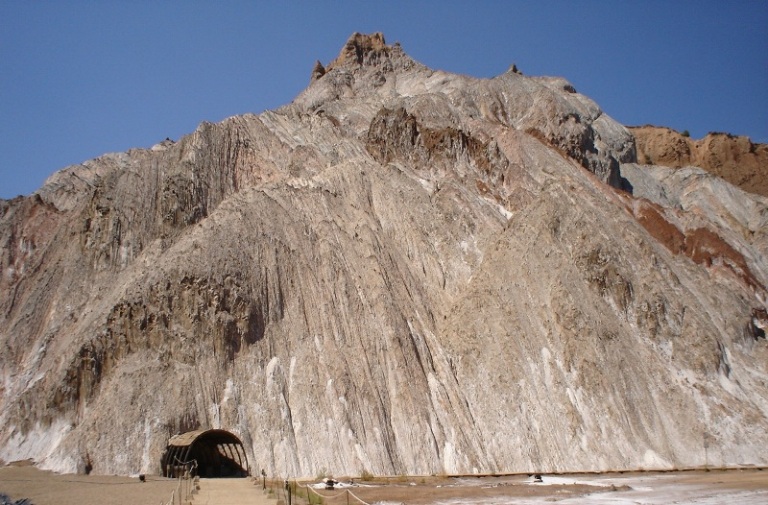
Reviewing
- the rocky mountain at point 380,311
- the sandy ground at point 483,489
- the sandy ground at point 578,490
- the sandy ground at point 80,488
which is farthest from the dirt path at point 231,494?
the rocky mountain at point 380,311

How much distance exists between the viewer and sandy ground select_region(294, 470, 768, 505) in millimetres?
23594

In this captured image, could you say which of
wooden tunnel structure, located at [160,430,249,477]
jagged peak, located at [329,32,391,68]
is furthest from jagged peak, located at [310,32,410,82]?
wooden tunnel structure, located at [160,430,249,477]

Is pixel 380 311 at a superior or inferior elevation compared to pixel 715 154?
inferior

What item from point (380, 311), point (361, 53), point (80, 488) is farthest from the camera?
point (361, 53)

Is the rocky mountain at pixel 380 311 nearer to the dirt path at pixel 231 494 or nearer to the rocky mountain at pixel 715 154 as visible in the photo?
the dirt path at pixel 231 494

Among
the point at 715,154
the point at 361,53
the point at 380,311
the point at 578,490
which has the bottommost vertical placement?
the point at 578,490

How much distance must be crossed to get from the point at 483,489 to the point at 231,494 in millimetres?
9891

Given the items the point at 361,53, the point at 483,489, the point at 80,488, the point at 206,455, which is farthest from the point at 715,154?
the point at 80,488

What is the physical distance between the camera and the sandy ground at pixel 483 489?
2325 cm

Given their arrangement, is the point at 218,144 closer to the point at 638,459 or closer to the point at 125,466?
the point at 125,466

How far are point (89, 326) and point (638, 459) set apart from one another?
2962 centimetres

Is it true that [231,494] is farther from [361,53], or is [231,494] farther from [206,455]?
[361,53]

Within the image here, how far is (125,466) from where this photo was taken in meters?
32.1

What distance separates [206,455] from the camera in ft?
114
